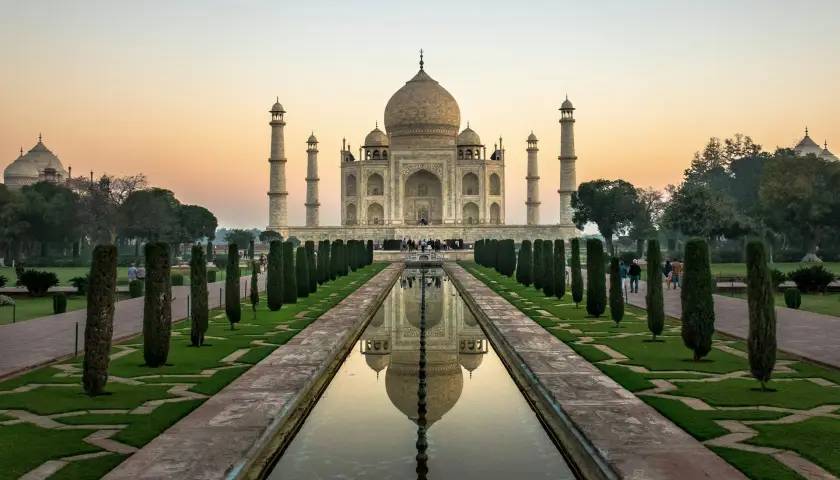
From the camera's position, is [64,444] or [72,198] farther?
[72,198]

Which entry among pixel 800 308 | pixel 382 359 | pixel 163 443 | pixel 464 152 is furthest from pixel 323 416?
pixel 464 152

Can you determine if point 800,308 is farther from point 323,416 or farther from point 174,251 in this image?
point 174,251

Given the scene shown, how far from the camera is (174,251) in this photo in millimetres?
48594

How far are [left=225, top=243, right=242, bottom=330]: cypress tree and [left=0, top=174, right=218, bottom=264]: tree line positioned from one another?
90.7 feet

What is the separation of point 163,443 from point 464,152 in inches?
2046

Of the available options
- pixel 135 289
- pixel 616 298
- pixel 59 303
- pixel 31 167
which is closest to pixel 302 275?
pixel 135 289

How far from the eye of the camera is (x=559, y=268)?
18359 millimetres

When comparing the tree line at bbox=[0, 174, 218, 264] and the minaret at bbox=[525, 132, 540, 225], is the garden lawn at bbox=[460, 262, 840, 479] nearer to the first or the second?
the tree line at bbox=[0, 174, 218, 264]

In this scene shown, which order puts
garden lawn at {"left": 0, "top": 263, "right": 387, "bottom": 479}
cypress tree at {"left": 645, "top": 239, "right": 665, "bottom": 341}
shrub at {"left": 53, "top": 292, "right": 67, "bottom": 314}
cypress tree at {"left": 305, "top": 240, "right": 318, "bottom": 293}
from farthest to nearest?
1. cypress tree at {"left": 305, "top": 240, "right": 318, "bottom": 293}
2. shrub at {"left": 53, "top": 292, "right": 67, "bottom": 314}
3. cypress tree at {"left": 645, "top": 239, "right": 665, "bottom": 341}
4. garden lawn at {"left": 0, "top": 263, "right": 387, "bottom": 479}

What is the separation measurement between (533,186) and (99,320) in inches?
1913

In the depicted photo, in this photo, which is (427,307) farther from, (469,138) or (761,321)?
(469,138)

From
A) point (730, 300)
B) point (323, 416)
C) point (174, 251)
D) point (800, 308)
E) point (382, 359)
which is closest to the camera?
point (323, 416)

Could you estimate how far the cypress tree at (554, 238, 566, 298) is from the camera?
715 inches

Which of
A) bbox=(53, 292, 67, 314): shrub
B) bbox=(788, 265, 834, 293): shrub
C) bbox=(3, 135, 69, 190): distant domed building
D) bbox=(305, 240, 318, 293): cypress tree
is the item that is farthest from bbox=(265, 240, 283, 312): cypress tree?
bbox=(3, 135, 69, 190): distant domed building
